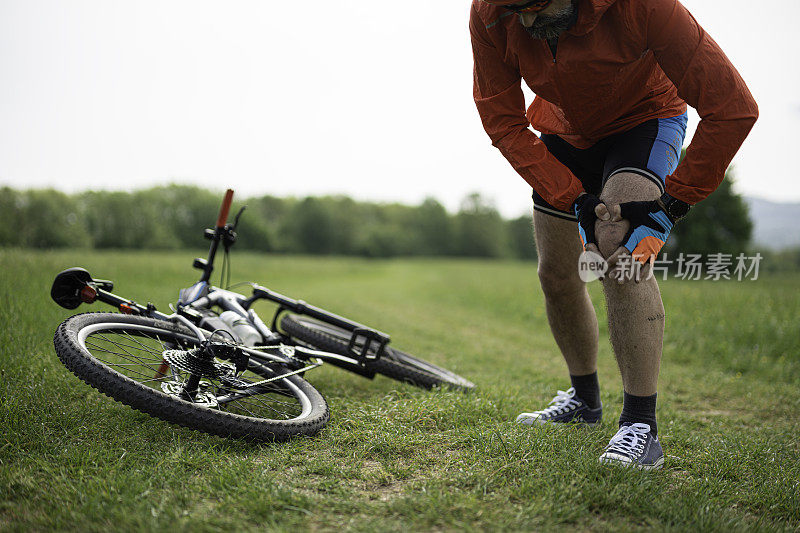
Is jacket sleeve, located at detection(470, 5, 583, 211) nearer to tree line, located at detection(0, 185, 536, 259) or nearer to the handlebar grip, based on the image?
tree line, located at detection(0, 185, 536, 259)

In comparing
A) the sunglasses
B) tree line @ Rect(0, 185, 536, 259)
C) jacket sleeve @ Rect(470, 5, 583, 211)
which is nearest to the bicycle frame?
tree line @ Rect(0, 185, 536, 259)

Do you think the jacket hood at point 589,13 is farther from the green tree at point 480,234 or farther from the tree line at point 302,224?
the green tree at point 480,234

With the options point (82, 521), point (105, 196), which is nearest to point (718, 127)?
point (82, 521)

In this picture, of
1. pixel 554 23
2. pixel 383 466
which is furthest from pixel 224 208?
pixel 554 23

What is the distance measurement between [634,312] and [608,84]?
1028 millimetres

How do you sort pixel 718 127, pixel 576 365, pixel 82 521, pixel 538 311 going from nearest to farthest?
pixel 82 521 < pixel 718 127 < pixel 576 365 < pixel 538 311

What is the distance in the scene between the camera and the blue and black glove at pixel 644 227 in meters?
2.14

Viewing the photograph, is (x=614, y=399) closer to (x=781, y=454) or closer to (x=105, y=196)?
(x=781, y=454)

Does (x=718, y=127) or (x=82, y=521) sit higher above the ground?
(x=718, y=127)

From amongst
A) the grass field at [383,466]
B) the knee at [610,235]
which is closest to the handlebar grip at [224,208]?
the grass field at [383,466]

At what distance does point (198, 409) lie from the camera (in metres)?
2.14

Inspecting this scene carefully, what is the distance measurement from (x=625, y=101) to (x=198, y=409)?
2.39 meters

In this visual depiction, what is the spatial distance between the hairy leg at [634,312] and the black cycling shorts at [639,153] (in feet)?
0.23

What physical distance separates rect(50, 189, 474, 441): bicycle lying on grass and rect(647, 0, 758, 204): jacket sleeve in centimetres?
Answer: 207
